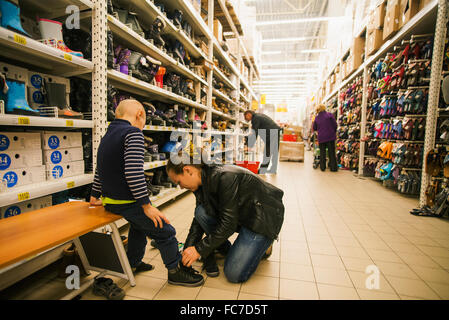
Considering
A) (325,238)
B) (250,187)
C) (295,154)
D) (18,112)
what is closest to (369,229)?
(325,238)

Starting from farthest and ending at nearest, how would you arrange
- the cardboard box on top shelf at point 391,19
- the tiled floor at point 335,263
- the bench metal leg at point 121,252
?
the cardboard box on top shelf at point 391,19
the tiled floor at point 335,263
the bench metal leg at point 121,252

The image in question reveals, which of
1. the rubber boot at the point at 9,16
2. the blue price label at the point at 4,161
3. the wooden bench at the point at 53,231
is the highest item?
the rubber boot at the point at 9,16

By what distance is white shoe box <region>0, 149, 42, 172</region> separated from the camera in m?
1.54

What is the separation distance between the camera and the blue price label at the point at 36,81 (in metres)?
1.79

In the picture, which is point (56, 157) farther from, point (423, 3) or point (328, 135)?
point (328, 135)

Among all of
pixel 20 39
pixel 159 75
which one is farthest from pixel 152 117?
pixel 20 39

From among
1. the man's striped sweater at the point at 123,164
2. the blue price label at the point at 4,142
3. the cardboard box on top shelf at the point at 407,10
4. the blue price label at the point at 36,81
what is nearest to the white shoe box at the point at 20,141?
the blue price label at the point at 4,142

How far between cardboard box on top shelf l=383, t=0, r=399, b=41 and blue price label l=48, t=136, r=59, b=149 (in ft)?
18.0

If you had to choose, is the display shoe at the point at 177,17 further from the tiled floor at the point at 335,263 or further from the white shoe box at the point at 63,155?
the tiled floor at the point at 335,263

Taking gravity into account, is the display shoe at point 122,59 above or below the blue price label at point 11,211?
above

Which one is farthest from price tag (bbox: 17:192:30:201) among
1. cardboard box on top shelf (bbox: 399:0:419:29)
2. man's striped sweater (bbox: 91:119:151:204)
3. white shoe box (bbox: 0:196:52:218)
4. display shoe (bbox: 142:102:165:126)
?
cardboard box on top shelf (bbox: 399:0:419:29)

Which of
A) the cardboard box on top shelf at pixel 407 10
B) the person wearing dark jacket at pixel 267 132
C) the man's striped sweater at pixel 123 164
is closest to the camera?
the man's striped sweater at pixel 123 164
